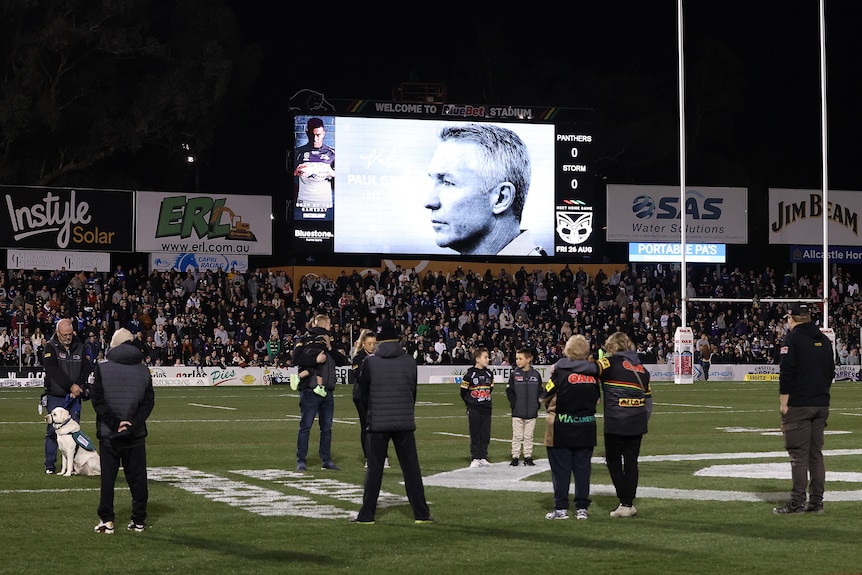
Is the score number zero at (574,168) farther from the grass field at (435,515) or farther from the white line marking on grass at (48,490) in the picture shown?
the white line marking on grass at (48,490)

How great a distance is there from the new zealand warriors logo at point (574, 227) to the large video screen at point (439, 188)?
0.04 m

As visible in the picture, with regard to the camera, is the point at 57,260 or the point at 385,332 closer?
the point at 385,332

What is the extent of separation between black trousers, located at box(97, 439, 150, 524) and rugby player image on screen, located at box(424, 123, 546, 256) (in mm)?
38922

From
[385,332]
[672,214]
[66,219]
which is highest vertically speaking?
[672,214]

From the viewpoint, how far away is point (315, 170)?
49375mm

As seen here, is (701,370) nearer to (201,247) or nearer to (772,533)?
(201,247)

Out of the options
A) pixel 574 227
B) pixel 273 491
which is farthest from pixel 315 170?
pixel 273 491

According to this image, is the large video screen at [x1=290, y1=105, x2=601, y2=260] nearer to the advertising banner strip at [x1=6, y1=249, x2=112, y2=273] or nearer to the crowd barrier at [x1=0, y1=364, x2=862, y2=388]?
the crowd barrier at [x1=0, y1=364, x2=862, y2=388]

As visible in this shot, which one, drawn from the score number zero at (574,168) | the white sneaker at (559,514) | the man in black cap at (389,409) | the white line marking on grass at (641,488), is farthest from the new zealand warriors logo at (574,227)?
the man in black cap at (389,409)

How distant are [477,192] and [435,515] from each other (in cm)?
3782

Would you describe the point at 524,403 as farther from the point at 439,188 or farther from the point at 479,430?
the point at 439,188

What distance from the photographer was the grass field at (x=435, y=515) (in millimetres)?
10625

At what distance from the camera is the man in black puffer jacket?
12.0 metres

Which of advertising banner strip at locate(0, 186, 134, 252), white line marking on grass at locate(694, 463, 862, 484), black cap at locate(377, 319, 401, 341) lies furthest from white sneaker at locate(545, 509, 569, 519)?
advertising banner strip at locate(0, 186, 134, 252)
